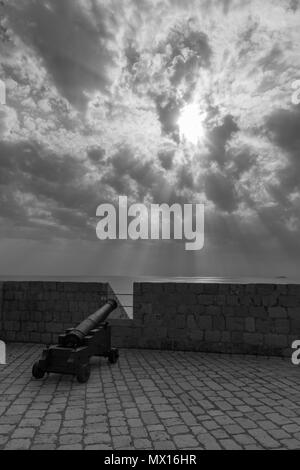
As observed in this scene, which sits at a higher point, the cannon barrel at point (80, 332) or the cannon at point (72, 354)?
the cannon barrel at point (80, 332)

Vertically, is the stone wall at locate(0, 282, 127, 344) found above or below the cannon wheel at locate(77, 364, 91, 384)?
above

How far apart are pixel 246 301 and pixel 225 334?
3.09 feet

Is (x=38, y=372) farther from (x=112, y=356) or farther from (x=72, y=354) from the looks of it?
(x=112, y=356)

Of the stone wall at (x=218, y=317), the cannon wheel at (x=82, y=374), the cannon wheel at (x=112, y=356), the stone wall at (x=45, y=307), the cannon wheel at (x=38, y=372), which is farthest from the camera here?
the stone wall at (x=45, y=307)

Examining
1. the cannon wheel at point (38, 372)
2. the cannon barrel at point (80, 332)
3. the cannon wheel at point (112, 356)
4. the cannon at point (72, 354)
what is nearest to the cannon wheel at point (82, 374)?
the cannon at point (72, 354)

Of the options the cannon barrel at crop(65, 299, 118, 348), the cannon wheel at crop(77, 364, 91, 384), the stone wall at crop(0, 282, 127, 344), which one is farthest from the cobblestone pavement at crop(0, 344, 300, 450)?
the stone wall at crop(0, 282, 127, 344)

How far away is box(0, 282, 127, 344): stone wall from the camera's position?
9047 mm

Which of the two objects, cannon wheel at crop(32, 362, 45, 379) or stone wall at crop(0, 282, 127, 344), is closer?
cannon wheel at crop(32, 362, 45, 379)

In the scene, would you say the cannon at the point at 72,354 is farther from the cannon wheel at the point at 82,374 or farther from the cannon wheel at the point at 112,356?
the cannon wheel at the point at 112,356

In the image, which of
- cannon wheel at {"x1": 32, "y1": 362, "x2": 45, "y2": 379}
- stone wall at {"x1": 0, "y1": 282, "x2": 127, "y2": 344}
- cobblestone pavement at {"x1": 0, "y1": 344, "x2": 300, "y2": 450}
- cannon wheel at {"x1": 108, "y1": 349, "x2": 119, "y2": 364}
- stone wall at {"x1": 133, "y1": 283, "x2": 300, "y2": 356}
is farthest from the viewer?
stone wall at {"x1": 0, "y1": 282, "x2": 127, "y2": 344}

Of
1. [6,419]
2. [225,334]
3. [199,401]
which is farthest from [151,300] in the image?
[6,419]

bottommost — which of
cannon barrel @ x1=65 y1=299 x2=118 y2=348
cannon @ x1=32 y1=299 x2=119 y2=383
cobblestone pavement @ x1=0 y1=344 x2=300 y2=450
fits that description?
cobblestone pavement @ x1=0 y1=344 x2=300 y2=450

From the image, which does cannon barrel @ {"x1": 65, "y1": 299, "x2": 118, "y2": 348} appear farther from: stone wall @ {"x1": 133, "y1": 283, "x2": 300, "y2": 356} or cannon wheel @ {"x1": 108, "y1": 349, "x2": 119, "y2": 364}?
stone wall @ {"x1": 133, "y1": 283, "x2": 300, "y2": 356}

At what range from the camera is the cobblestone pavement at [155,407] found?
353 cm
